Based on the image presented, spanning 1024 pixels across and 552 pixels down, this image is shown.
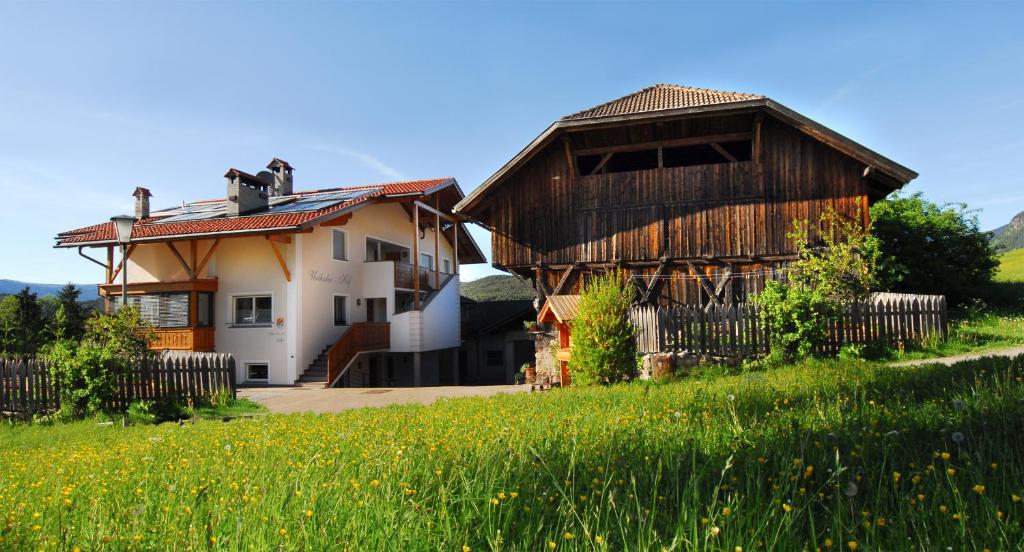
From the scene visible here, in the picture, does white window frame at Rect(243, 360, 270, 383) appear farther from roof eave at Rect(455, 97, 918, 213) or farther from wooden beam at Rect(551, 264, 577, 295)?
wooden beam at Rect(551, 264, 577, 295)

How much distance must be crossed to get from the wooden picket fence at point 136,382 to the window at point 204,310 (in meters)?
7.25

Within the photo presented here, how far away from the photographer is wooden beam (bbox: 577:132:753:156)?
19.2 meters

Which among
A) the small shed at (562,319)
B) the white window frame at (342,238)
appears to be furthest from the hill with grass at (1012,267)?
the white window frame at (342,238)

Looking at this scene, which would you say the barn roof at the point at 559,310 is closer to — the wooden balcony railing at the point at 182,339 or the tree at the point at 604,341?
the tree at the point at 604,341

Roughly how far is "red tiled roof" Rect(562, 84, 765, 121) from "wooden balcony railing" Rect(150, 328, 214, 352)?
1489cm

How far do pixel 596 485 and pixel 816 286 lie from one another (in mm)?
15627

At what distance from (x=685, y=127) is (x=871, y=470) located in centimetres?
1730

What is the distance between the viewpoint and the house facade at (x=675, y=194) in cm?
1823

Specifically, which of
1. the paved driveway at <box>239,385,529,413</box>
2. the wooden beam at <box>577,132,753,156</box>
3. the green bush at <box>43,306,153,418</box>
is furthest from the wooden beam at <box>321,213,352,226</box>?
the green bush at <box>43,306,153,418</box>

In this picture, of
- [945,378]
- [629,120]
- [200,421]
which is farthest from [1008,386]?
[629,120]

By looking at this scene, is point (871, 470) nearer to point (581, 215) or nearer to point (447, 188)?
point (581, 215)

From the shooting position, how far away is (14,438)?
38.1 ft

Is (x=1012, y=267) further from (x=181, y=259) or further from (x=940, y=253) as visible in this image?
(x=181, y=259)

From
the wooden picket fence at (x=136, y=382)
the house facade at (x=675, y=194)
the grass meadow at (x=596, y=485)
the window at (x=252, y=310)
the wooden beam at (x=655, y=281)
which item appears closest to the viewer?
the grass meadow at (x=596, y=485)
